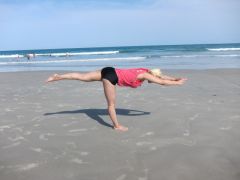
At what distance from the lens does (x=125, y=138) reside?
6195 mm

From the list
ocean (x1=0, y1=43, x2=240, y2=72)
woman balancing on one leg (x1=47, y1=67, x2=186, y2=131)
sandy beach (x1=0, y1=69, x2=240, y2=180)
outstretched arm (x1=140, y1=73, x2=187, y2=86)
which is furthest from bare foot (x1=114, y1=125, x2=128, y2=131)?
ocean (x1=0, y1=43, x2=240, y2=72)

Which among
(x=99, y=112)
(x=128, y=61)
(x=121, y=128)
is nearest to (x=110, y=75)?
(x=121, y=128)

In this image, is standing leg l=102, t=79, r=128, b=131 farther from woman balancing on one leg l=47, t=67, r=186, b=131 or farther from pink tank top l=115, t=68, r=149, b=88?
pink tank top l=115, t=68, r=149, b=88

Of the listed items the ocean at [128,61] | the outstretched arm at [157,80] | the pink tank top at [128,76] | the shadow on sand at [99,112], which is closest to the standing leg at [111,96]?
the pink tank top at [128,76]

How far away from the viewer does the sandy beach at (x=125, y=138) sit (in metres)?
4.62

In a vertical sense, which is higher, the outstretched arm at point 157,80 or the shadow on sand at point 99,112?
the outstretched arm at point 157,80

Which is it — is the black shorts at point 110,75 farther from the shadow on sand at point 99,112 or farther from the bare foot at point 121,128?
the shadow on sand at point 99,112

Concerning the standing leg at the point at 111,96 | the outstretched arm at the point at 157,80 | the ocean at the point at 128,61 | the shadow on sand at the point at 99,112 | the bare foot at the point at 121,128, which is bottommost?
the ocean at the point at 128,61

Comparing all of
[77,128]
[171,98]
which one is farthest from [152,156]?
[171,98]

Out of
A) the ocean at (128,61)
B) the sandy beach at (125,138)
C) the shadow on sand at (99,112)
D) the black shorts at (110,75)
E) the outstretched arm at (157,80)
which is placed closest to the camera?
the sandy beach at (125,138)

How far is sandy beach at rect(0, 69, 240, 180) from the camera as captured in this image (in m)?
4.62

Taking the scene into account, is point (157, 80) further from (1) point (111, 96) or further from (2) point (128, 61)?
(2) point (128, 61)

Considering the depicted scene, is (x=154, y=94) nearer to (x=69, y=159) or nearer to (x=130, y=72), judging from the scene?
(x=130, y=72)

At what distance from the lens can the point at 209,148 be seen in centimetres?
549
